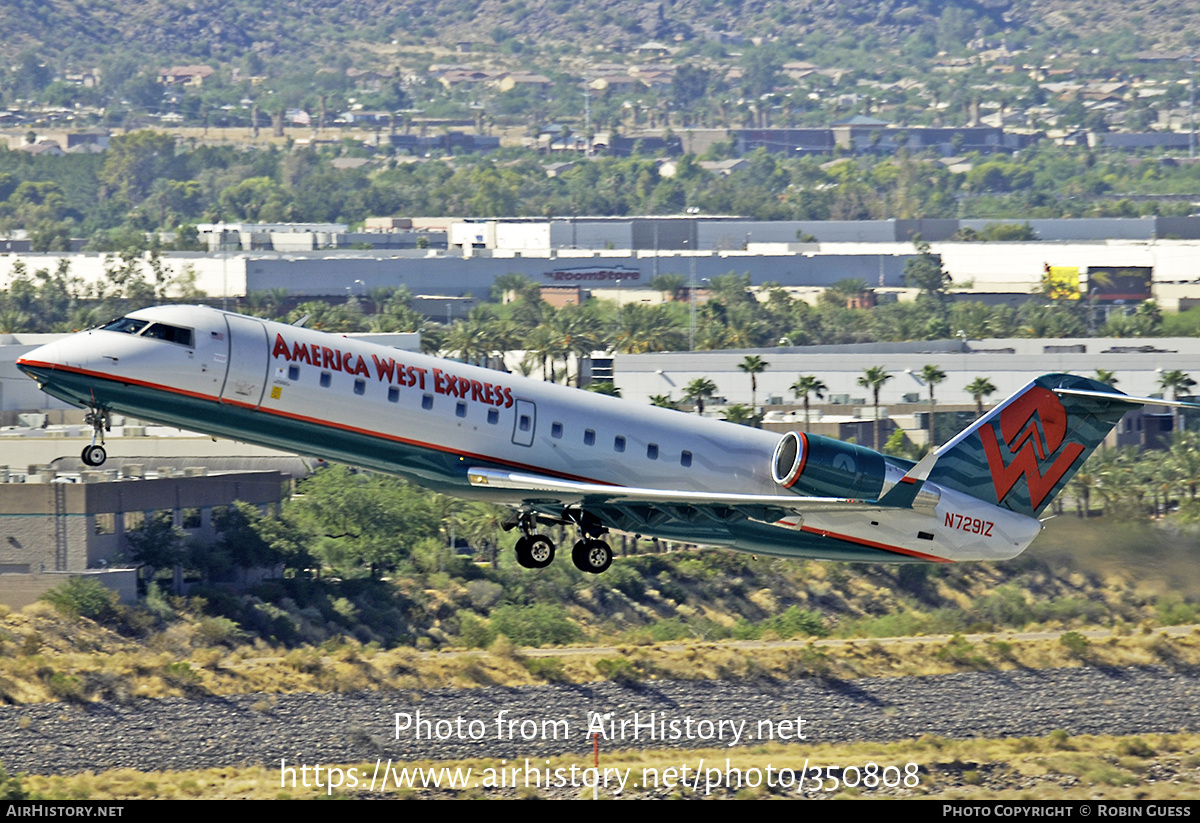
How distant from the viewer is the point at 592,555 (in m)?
39.8

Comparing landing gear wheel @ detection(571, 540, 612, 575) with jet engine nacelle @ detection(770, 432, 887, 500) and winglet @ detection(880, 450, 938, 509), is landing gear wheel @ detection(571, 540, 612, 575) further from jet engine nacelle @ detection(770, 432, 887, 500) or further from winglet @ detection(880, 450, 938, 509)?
winglet @ detection(880, 450, 938, 509)

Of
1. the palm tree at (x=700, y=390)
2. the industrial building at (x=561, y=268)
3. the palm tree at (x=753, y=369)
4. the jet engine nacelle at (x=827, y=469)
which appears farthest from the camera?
the industrial building at (x=561, y=268)

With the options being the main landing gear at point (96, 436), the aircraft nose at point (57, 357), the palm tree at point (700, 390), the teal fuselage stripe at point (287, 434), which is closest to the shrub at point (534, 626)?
the palm tree at point (700, 390)

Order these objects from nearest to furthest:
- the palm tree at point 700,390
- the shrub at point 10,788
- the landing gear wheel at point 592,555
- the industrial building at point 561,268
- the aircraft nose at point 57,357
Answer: the aircraft nose at point 57,357 < the landing gear wheel at point 592,555 < the shrub at point 10,788 < the palm tree at point 700,390 < the industrial building at point 561,268

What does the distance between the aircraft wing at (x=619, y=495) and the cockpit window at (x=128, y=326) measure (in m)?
7.22

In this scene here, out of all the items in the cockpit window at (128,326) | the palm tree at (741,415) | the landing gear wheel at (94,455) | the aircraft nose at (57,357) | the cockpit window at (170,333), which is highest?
the cockpit window at (128,326)

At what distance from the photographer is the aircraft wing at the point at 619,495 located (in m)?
37.9

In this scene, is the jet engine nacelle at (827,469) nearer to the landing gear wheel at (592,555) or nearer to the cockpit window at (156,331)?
the landing gear wheel at (592,555)

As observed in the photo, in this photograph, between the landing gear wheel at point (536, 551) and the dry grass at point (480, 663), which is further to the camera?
the dry grass at point (480, 663)

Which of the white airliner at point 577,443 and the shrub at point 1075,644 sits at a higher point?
the white airliner at point 577,443

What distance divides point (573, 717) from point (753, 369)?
123 ft

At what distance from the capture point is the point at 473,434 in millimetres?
38000

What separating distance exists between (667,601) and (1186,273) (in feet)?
414

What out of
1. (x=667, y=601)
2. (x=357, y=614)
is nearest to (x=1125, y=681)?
(x=667, y=601)
